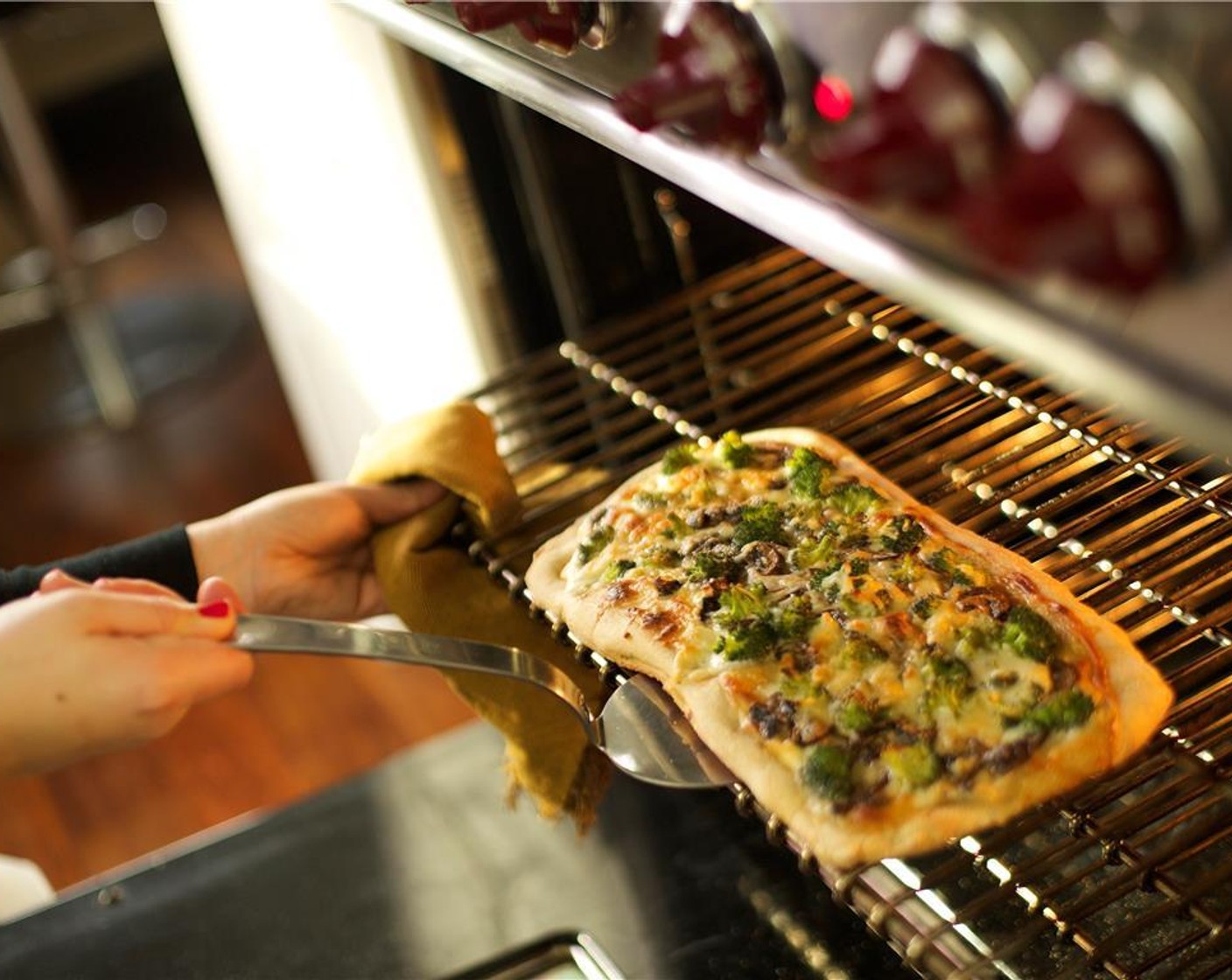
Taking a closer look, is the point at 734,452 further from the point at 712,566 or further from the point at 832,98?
the point at 832,98

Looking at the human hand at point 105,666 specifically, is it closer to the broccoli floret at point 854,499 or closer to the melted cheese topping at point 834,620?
the melted cheese topping at point 834,620

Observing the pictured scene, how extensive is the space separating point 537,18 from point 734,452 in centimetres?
45

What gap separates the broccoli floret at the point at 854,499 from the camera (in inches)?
43.9

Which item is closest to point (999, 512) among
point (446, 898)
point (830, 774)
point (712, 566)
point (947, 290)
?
point (712, 566)

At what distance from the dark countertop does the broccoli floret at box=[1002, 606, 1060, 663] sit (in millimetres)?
241

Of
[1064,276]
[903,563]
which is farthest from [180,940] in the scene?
[1064,276]

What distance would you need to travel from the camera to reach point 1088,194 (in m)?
0.49

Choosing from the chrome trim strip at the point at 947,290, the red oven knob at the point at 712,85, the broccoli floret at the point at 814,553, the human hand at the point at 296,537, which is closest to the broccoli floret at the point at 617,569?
the broccoli floret at the point at 814,553

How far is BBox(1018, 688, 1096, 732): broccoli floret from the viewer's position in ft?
2.98

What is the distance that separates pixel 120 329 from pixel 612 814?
288 centimetres

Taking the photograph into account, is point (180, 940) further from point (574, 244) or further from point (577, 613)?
point (574, 244)

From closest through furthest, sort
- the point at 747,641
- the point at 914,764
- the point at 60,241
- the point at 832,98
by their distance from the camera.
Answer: the point at 832,98 < the point at 914,764 < the point at 747,641 < the point at 60,241

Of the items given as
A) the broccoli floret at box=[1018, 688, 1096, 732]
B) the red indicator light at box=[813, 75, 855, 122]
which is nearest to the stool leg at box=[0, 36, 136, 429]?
the broccoli floret at box=[1018, 688, 1096, 732]

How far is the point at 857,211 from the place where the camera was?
0.63 m
